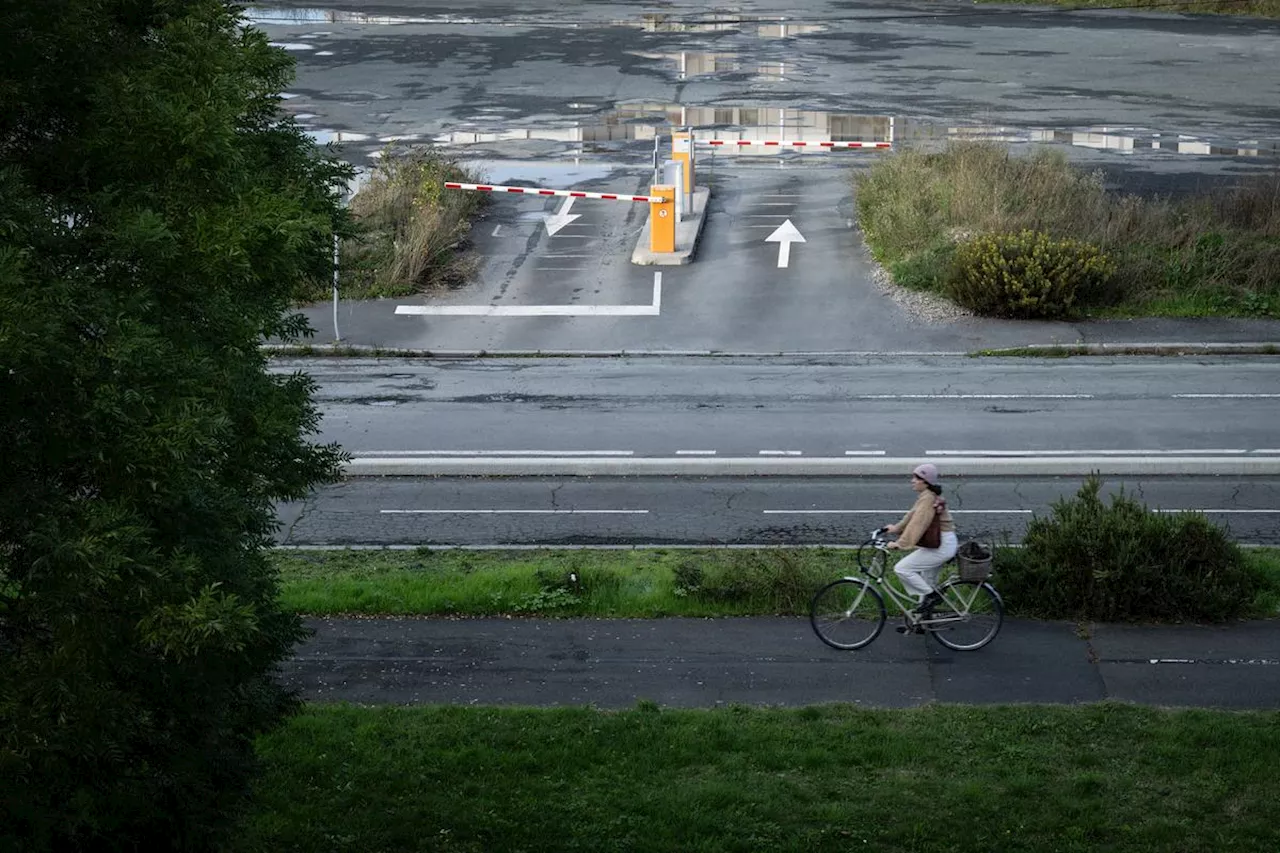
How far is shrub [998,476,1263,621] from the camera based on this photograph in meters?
13.5

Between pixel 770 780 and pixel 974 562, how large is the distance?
358cm

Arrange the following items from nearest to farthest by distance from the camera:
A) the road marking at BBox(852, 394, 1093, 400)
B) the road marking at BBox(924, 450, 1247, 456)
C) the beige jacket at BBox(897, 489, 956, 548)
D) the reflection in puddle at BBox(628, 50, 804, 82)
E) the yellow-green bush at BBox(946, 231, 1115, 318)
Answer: the beige jacket at BBox(897, 489, 956, 548) < the road marking at BBox(924, 450, 1247, 456) < the road marking at BBox(852, 394, 1093, 400) < the yellow-green bush at BBox(946, 231, 1115, 318) < the reflection in puddle at BBox(628, 50, 804, 82)

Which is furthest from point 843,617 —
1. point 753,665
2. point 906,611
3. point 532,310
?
point 532,310

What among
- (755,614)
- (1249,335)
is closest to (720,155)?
(1249,335)

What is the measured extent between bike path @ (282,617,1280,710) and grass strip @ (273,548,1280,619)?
23 centimetres

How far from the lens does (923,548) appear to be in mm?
12977

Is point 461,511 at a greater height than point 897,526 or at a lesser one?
lesser

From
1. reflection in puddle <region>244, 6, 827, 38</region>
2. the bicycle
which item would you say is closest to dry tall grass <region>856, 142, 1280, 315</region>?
the bicycle

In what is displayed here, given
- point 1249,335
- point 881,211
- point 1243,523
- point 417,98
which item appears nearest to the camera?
point 1243,523

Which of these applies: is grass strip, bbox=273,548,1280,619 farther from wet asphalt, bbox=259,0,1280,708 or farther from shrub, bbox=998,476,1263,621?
wet asphalt, bbox=259,0,1280,708

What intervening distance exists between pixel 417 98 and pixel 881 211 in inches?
719

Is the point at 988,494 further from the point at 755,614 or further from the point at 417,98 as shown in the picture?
the point at 417,98

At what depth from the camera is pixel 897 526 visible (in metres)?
13.0

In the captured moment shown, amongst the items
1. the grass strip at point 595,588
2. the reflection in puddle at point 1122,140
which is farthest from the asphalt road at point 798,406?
the reflection in puddle at point 1122,140
